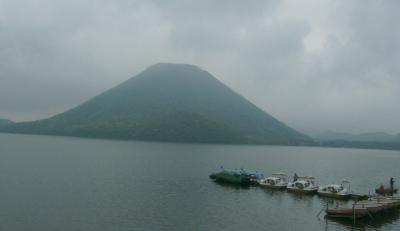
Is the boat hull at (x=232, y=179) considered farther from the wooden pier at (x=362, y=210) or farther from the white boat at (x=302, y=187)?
the wooden pier at (x=362, y=210)

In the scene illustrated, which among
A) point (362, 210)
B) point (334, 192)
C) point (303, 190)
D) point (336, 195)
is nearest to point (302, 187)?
point (303, 190)

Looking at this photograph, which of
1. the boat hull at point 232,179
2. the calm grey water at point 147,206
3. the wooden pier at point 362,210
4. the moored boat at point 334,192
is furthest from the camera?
the boat hull at point 232,179

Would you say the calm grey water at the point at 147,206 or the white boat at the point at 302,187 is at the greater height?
the white boat at the point at 302,187

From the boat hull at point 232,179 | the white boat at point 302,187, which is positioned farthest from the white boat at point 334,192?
the boat hull at point 232,179

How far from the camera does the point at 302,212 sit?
56656 mm

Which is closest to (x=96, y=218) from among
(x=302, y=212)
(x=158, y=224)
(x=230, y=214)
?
(x=158, y=224)

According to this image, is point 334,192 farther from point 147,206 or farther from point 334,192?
point 147,206

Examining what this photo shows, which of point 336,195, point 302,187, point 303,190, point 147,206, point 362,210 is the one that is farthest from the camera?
point 302,187

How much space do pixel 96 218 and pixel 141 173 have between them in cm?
4768

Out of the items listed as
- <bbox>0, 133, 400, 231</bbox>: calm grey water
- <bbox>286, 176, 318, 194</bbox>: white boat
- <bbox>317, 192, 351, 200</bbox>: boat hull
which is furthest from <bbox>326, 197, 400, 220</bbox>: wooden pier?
<bbox>286, 176, 318, 194</bbox>: white boat

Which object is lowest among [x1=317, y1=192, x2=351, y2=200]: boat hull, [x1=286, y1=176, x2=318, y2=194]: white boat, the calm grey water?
the calm grey water

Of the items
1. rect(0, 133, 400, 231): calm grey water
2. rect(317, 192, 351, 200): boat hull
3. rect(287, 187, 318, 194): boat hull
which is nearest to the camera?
rect(0, 133, 400, 231): calm grey water

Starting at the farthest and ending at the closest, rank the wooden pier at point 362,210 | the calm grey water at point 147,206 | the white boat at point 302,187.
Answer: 1. the white boat at point 302,187
2. the wooden pier at point 362,210
3. the calm grey water at point 147,206

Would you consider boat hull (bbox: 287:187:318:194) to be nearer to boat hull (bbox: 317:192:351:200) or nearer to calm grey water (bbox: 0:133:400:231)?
boat hull (bbox: 317:192:351:200)
